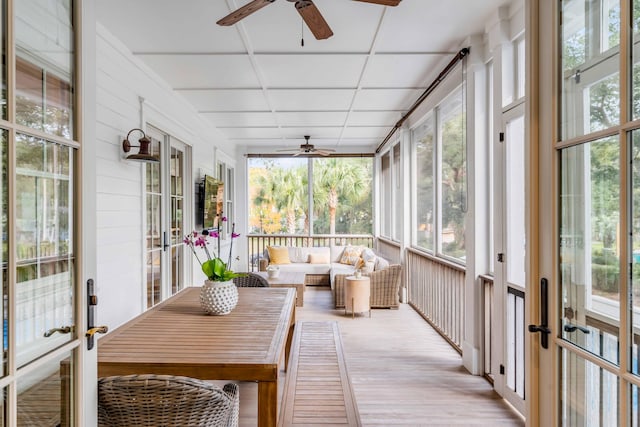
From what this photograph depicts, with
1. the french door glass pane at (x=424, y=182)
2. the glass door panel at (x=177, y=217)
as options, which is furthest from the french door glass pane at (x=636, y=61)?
the glass door panel at (x=177, y=217)

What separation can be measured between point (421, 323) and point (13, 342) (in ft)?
15.2

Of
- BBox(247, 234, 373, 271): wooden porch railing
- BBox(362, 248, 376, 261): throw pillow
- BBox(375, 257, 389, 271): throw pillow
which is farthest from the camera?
BBox(247, 234, 373, 271): wooden porch railing

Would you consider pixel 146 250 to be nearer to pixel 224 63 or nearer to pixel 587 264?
pixel 224 63

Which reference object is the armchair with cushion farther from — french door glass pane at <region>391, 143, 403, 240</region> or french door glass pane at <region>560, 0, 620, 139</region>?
french door glass pane at <region>560, 0, 620, 139</region>

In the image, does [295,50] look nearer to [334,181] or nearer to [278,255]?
[278,255]

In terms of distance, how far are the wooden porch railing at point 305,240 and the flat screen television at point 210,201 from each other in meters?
1.98

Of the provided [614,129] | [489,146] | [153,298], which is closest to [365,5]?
[489,146]

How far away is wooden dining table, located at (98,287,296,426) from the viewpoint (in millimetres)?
1658

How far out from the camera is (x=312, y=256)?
7.93m

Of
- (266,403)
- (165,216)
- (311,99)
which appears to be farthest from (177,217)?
(266,403)

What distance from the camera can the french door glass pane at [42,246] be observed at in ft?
3.39

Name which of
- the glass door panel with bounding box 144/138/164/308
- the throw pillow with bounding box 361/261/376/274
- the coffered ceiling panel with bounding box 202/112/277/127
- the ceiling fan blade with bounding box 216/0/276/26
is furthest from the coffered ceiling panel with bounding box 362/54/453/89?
the throw pillow with bounding box 361/261/376/274

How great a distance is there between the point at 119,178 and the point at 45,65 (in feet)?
7.81

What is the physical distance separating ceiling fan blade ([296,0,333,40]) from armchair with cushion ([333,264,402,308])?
374cm
